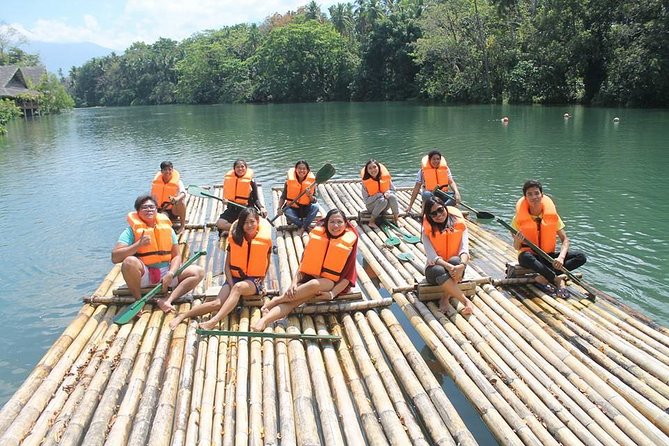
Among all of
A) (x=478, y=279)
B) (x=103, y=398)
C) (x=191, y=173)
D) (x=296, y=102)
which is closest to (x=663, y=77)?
(x=191, y=173)

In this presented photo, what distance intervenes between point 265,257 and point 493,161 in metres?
12.2

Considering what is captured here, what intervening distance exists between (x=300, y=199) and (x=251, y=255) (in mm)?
3126

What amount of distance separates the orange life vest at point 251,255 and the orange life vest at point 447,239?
167 cm

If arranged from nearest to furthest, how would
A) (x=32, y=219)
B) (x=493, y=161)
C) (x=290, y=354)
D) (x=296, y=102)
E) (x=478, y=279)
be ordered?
(x=290, y=354) < (x=478, y=279) < (x=32, y=219) < (x=493, y=161) < (x=296, y=102)

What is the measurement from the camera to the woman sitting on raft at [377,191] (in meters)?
8.36

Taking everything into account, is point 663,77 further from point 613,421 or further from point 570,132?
point 613,421

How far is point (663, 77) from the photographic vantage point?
27.0m

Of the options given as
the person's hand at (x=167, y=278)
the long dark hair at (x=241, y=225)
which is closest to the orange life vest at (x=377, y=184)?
the long dark hair at (x=241, y=225)

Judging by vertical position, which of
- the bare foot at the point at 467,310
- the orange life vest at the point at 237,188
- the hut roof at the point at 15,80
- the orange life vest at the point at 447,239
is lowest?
the bare foot at the point at 467,310

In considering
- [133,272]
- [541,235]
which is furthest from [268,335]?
[541,235]

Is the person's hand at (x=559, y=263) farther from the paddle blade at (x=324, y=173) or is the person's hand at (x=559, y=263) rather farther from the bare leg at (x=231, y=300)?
the paddle blade at (x=324, y=173)

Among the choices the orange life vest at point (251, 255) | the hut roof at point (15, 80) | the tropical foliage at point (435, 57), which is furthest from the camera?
the hut roof at point (15, 80)

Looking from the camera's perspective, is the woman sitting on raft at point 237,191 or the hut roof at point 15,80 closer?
the woman sitting on raft at point 237,191

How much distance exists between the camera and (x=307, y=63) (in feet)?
174
